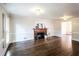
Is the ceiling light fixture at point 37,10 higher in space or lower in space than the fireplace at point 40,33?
higher

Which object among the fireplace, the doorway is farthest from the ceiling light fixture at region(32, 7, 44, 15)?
the doorway

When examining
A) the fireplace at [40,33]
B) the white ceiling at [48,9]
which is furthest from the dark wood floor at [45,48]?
the white ceiling at [48,9]

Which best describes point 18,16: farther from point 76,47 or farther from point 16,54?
point 76,47

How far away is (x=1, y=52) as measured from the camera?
1640 millimetres

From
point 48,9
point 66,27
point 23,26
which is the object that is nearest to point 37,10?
point 48,9

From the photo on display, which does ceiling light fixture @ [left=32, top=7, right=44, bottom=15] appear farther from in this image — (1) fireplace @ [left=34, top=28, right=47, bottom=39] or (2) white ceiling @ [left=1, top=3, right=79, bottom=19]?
(1) fireplace @ [left=34, top=28, right=47, bottom=39]

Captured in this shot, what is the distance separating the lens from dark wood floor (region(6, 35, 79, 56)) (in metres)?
1.68

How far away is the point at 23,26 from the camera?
1.73m

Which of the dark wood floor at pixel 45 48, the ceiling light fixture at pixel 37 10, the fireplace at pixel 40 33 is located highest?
the ceiling light fixture at pixel 37 10

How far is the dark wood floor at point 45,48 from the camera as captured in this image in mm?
1676

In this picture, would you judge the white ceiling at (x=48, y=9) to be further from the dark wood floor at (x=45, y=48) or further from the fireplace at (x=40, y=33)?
the dark wood floor at (x=45, y=48)

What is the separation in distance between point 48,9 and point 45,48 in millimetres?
565

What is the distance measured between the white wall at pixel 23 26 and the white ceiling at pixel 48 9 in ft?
0.24

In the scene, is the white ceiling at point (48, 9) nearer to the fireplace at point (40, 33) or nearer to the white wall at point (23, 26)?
the white wall at point (23, 26)
